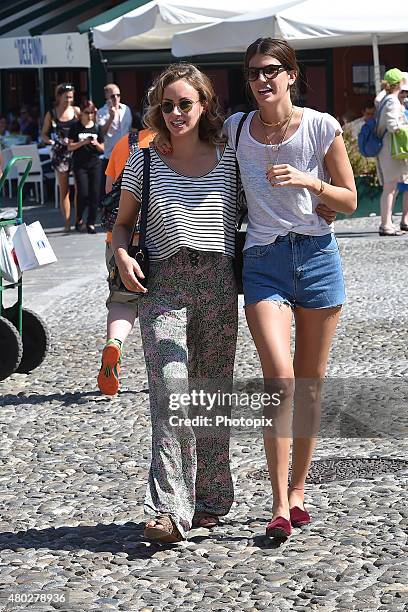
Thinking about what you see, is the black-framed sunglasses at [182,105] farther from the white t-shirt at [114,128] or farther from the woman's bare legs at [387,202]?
the white t-shirt at [114,128]

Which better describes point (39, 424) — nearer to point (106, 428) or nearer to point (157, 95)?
point (106, 428)

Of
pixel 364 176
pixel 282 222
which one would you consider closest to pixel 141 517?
pixel 282 222

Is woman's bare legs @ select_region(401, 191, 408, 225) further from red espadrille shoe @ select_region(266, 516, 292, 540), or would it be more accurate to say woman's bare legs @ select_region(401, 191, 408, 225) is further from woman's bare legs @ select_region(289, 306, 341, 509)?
red espadrille shoe @ select_region(266, 516, 292, 540)

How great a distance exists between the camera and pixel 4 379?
8.40 metres

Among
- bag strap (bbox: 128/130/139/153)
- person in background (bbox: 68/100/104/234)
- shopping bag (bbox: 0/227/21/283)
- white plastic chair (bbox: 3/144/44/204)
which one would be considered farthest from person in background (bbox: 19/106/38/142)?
bag strap (bbox: 128/130/139/153)

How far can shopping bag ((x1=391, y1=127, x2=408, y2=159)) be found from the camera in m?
15.3

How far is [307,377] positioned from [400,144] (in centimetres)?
1054

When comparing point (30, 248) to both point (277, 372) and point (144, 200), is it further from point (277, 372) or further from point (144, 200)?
point (277, 372)

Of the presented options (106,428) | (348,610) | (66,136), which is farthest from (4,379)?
(66,136)

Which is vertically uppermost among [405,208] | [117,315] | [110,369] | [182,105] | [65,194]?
[182,105]

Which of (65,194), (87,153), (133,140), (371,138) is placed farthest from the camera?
(65,194)

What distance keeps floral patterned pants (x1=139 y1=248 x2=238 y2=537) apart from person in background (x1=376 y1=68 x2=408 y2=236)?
1050cm

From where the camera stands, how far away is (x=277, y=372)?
4.88 metres

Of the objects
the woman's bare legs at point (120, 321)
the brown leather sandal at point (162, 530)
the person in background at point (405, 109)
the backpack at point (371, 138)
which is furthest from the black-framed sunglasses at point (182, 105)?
the person in background at point (405, 109)
